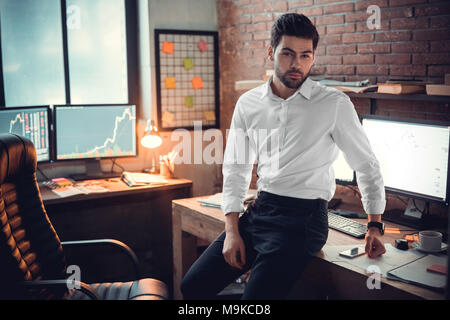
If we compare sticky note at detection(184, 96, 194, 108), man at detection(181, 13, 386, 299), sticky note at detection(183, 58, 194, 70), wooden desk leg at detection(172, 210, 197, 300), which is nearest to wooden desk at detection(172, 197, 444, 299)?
wooden desk leg at detection(172, 210, 197, 300)

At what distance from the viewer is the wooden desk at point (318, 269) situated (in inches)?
69.3

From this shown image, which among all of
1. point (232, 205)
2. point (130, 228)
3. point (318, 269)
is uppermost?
point (232, 205)

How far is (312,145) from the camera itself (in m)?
1.98

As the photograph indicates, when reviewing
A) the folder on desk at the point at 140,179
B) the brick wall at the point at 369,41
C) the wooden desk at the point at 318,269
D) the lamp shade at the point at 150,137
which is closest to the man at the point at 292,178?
the wooden desk at the point at 318,269

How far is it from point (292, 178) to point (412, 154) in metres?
0.67

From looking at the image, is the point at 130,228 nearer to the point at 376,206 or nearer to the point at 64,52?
the point at 64,52

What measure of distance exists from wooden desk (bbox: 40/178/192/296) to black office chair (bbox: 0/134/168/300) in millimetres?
1152

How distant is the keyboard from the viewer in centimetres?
220

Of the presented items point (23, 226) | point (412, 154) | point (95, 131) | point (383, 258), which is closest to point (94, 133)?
point (95, 131)

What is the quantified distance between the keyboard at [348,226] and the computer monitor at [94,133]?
65.4 inches

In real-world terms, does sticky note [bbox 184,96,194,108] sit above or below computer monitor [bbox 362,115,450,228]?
above

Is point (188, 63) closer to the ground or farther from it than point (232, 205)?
farther from it

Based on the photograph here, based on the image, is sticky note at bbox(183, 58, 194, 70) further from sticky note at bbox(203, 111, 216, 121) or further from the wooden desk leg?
the wooden desk leg

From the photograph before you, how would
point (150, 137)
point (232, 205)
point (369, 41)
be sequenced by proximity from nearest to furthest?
point (232, 205) < point (369, 41) < point (150, 137)
